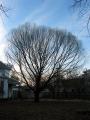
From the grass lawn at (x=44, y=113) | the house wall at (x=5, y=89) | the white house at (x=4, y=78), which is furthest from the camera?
the house wall at (x=5, y=89)

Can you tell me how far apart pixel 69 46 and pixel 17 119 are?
31590mm

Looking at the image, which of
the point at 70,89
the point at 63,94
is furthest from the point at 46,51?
the point at 70,89

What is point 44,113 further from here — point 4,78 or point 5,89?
point 4,78

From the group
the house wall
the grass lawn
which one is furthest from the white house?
the grass lawn

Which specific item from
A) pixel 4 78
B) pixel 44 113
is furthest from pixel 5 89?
pixel 44 113

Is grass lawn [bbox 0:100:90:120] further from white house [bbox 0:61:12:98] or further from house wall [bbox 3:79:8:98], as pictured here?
house wall [bbox 3:79:8:98]

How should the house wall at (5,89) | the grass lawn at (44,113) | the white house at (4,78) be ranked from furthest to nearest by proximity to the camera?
the house wall at (5,89)
the white house at (4,78)
the grass lawn at (44,113)

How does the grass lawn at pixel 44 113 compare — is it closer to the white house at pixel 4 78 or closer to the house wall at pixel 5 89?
the white house at pixel 4 78

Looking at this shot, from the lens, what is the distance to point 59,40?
154ft

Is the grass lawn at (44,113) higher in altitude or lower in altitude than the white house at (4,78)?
lower

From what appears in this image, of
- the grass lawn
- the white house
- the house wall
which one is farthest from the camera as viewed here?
the house wall

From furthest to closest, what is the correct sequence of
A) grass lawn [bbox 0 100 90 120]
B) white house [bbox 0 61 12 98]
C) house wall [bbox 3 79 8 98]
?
house wall [bbox 3 79 8 98] → white house [bbox 0 61 12 98] → grass lawn [bbox 0 100 90 120]

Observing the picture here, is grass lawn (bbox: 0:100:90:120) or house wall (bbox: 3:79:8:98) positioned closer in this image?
grass lawn (bbox: 0:100:90:120)

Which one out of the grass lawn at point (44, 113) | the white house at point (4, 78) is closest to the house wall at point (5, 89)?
the white house at point (4, 78)
